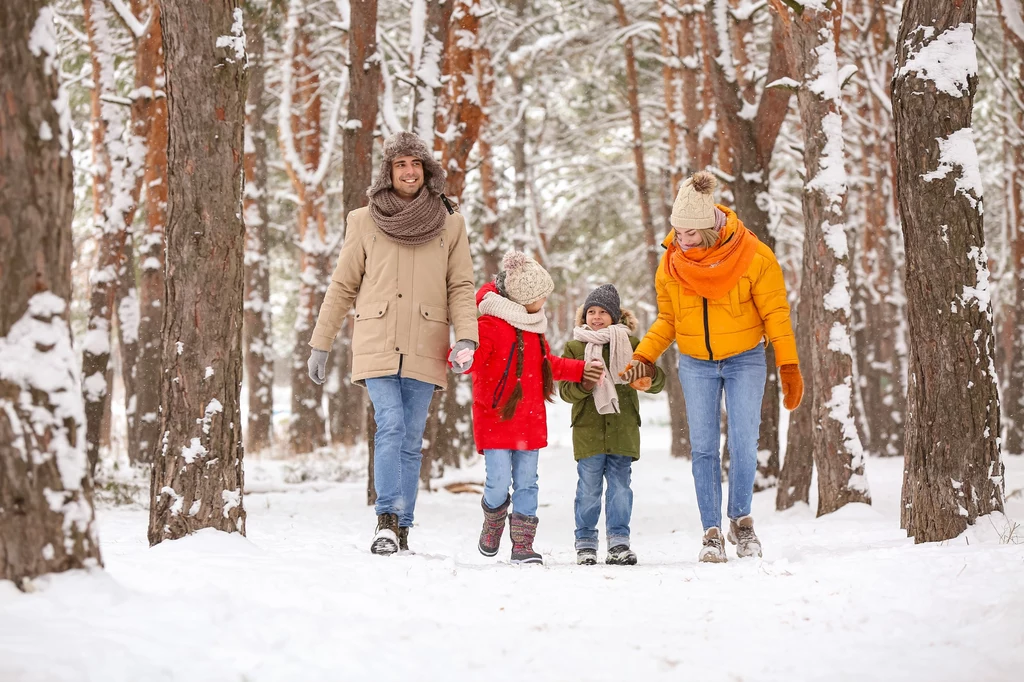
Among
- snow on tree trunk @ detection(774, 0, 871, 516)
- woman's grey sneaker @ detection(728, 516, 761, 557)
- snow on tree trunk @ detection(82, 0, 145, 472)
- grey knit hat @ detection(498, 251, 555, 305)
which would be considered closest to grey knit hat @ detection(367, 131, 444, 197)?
grey knit hat @ detection(498, 251, 555, 305)

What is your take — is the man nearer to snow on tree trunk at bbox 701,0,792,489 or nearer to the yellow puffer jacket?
the yellow puffer jacket

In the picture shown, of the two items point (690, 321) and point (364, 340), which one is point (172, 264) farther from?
point (690, 321)

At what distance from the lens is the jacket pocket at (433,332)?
5.02 metres

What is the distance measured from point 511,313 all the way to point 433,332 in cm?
52

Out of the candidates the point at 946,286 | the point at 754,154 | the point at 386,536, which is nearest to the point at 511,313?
the point at 386,536

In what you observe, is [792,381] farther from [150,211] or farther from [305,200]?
[305,200]

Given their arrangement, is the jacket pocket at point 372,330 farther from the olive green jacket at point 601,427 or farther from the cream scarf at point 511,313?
the olive green jacket at point 601,427

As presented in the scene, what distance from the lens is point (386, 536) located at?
4953mm

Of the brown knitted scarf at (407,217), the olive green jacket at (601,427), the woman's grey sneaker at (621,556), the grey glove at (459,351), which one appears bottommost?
the woman's grey sneaker at (621,556)

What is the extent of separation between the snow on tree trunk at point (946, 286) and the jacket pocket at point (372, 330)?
2.85 metres

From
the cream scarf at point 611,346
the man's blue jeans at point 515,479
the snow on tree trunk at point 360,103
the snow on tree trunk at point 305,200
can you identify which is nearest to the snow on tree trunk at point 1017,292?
the snow on tree trunk at point 360,103

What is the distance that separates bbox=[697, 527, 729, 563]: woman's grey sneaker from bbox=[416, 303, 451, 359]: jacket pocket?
1.79m

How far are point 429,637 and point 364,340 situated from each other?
202 centimetres

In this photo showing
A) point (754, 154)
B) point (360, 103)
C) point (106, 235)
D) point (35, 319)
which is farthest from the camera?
point (754, 154)
